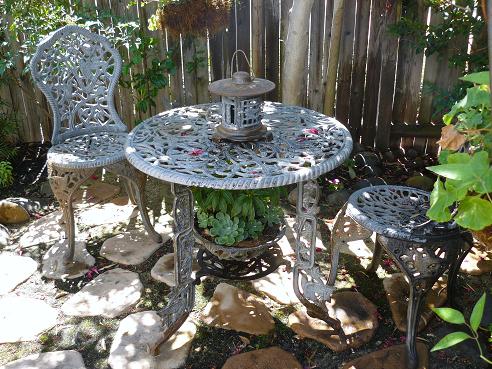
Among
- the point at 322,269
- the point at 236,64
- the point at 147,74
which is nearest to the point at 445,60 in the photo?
the point at 236,64

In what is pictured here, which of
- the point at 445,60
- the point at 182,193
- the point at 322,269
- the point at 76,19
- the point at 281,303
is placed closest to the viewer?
the point at 182,193

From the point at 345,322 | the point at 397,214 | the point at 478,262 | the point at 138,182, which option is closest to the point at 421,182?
the point at 478,262

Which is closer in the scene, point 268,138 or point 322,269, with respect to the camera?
point 268,138

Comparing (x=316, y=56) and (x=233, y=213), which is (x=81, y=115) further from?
(x=316, y=56)

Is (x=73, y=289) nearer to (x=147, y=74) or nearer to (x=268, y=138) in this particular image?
(x=268, y=138)

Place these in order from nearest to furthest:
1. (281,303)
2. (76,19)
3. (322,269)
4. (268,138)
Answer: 1. (268,138)
2. (281,303)
3. (322,269)
4. (76,19)

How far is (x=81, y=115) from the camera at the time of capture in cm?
321

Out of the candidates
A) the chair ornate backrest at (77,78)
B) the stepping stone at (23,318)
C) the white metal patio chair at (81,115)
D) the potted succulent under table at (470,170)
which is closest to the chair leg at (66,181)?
the white metal patio chair at (81,115)

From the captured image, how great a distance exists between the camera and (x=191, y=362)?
228 cm

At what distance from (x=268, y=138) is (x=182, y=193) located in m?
0.52

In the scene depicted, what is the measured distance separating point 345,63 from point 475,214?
2.98 meters

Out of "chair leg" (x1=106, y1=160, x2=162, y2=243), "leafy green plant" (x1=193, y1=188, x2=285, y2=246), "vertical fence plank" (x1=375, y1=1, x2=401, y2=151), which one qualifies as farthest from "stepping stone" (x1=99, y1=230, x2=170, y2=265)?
"vertical fence plank" (x1=375, y1=1, x2=401, y2=151)

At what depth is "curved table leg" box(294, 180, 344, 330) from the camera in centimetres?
220

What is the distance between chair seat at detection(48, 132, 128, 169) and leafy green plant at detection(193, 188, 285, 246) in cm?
64
